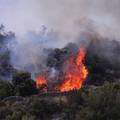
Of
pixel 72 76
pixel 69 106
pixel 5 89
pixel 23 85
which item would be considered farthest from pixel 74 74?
pixel 69 106

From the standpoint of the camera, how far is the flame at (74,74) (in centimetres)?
10731

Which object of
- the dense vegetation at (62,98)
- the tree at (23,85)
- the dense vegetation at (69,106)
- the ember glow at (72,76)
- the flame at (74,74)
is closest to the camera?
the dense vegetation at (69,106)

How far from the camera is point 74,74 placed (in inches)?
4355

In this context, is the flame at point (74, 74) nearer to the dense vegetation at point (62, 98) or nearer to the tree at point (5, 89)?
the dense vegetation at point (62, 98)

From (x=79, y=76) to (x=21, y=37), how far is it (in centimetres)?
2291

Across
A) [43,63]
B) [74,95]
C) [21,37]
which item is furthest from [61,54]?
[74,95]

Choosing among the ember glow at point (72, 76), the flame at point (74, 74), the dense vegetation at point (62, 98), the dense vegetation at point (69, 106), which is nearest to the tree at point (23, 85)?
the dense vegetation at point (62, 98)

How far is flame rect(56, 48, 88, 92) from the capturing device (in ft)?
352

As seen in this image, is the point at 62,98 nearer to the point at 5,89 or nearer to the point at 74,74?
the point at 5,89

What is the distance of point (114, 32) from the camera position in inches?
5025

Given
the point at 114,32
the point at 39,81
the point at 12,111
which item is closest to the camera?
the point at 12,111

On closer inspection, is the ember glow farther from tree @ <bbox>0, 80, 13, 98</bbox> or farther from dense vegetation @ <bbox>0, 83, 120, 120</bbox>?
dense vegetation @ <bbox>0, 83, 120, 120</bbox>

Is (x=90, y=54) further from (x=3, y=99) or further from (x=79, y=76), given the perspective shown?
(x=3, y=99)

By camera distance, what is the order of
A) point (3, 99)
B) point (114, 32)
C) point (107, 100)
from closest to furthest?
1. point (107, 100)
2. point (3, 99)
3. point (114, 32)
